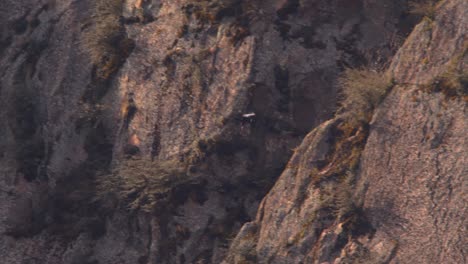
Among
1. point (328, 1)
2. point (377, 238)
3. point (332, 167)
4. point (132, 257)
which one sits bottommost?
point (132, 257)

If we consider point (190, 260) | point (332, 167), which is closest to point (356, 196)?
point (332, 167)

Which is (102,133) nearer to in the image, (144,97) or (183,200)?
(144,97)

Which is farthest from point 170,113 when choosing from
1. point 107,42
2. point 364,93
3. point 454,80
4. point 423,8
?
point 454,80

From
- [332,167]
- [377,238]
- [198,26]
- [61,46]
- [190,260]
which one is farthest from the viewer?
[61,46]

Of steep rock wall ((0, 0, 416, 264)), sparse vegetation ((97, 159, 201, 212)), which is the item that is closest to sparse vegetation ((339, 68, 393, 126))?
steep rock wall ((0, 0, 416, 264))

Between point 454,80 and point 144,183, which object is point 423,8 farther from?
point 144,183

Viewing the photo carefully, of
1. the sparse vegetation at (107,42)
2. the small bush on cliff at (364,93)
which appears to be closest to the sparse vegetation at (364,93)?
the small bush on cliff at (364,93)

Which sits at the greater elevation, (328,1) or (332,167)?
(328,1)

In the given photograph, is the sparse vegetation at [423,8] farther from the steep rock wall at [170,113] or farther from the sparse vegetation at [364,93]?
the sparse vegetation at [364,93]
